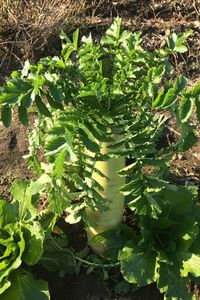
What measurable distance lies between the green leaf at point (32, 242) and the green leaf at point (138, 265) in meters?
0.40

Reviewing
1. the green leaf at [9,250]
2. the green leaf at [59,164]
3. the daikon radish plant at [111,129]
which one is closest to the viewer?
the green leaf at [59,164]

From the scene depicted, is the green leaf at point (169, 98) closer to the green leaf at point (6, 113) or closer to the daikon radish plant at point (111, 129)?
the daikon radish plant at point (111, 129)

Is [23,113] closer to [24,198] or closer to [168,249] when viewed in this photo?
[24,198]

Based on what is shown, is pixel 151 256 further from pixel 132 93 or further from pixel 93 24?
→ pixel 93 24

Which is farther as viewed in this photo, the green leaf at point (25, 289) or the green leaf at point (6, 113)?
the green leaf at point (25, 289)

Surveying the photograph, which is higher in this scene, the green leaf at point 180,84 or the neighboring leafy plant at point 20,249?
the green leaf at point 180,84

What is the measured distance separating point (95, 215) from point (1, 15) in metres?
2.25

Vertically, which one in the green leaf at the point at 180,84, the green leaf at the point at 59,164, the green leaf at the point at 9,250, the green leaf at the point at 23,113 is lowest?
the green leaf at the point at 9,250

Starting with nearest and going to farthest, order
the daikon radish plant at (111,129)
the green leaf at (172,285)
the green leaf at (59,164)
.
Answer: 1. the green leaf at (59,164)
2. the daikon radish plant at (111,129)
3. the green leaf at (172,285)

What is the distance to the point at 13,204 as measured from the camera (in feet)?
8.39

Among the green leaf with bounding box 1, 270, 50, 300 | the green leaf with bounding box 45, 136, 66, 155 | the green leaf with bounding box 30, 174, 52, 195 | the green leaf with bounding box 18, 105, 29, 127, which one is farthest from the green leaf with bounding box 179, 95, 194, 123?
the green leaf with bounding box 1, 270, 50, 300

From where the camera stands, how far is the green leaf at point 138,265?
7.82 feet

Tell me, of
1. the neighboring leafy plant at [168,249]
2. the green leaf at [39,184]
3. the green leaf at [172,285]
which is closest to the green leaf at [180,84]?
the neighboring leafy plant at [168,249]

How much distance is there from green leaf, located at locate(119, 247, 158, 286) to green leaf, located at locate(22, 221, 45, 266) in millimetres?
404
